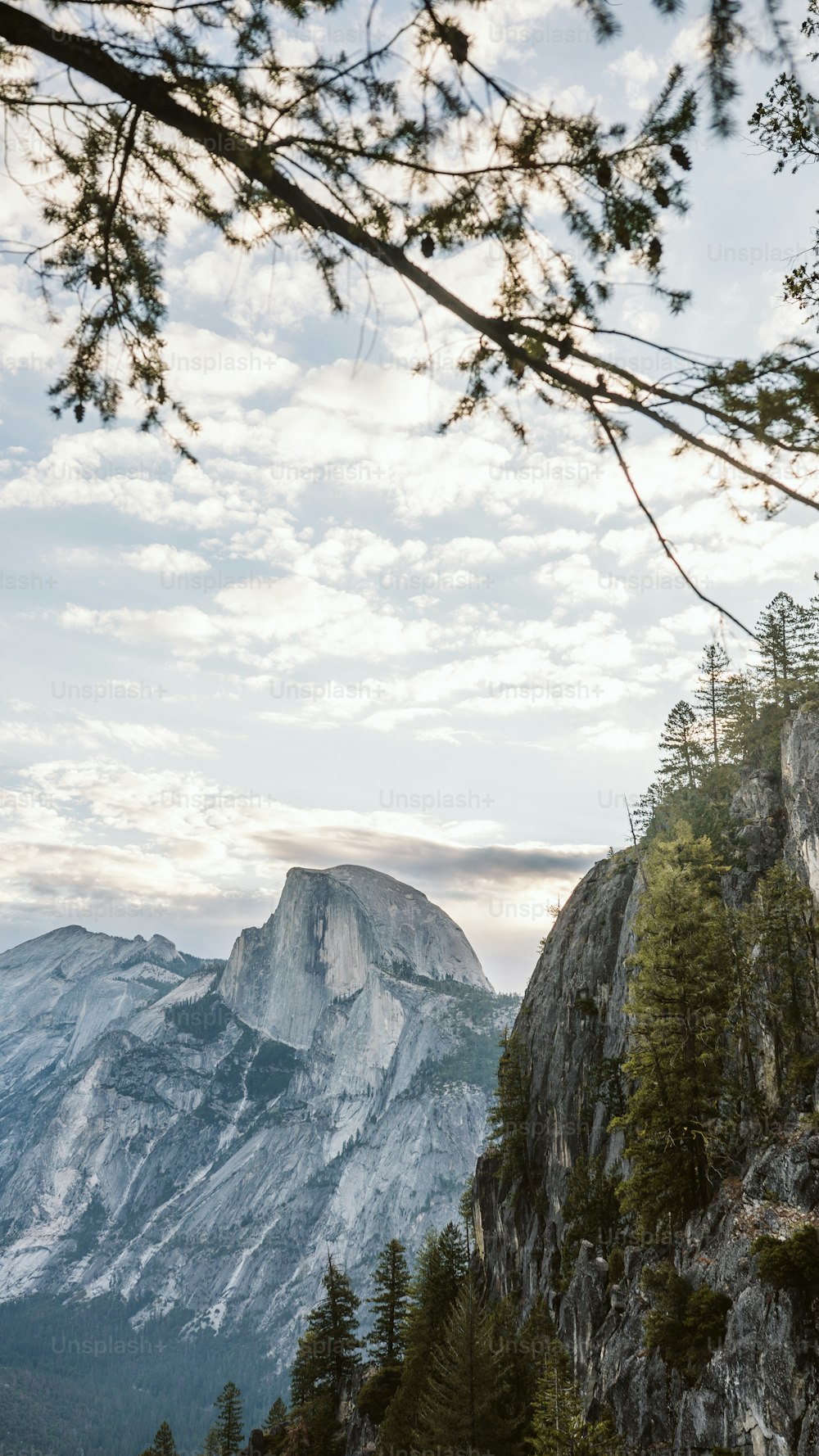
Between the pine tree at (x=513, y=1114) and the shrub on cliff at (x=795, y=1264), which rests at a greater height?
the shrub on cliff at (x=795, y=1264)

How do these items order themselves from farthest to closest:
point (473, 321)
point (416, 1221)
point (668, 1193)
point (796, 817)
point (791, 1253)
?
point (416, 1221) < point (796, 817) < point (668, 1193) < point (791, 1253) < point (473, 321)

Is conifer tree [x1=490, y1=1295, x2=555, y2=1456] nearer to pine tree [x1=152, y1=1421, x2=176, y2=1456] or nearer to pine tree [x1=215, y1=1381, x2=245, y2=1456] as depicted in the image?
pine tree [x1=215, y1=1381, x2=245, y2=1456]

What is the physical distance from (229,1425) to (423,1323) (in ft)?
120

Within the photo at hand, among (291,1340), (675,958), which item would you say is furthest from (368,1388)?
(291,1340)

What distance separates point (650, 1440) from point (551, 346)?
24591 millimetres

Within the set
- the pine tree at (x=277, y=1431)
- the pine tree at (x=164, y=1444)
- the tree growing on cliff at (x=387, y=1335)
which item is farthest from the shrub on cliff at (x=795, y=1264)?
the pine tree at (x=164, y=1444)

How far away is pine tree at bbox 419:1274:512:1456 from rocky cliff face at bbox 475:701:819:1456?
126 inches

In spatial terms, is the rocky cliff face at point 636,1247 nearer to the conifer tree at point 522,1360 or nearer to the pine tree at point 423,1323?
the conifer tree at point 522,1360

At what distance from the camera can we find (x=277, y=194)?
13.4ft

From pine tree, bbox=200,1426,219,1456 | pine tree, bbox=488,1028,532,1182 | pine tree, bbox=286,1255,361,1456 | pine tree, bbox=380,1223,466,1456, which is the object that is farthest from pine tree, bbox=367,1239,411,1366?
pine tree, bbox=200,1426,219,1456

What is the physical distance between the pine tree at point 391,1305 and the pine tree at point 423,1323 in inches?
43.7

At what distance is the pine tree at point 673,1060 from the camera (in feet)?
76.2

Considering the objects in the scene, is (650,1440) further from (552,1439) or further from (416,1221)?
(416,1221)

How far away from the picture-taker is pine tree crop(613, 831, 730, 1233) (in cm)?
2322
